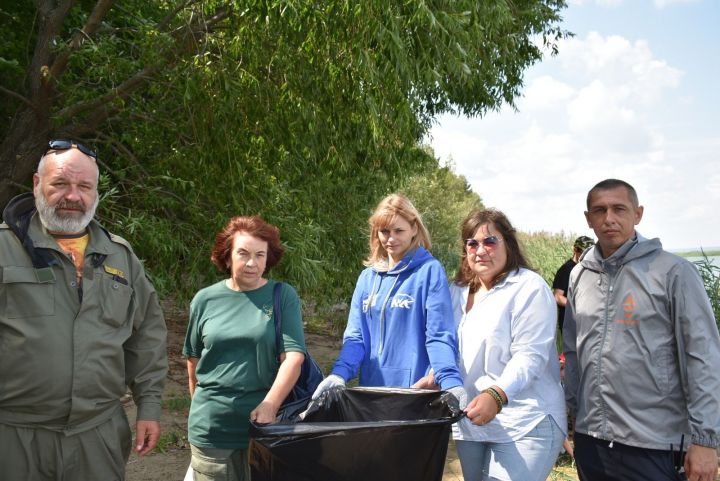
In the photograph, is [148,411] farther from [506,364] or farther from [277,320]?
[506,364]

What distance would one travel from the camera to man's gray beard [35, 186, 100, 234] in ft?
9.18

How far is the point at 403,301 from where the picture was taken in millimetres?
3039

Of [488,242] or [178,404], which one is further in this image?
[178,404]

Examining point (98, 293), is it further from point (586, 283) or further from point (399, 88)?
point (399, 88)

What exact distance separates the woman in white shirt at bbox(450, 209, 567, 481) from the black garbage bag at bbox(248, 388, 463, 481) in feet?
0.63

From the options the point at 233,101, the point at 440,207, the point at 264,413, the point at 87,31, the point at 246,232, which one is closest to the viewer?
the point at 264,413

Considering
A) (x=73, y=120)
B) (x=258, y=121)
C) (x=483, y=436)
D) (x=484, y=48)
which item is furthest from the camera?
(x=484, y=48)

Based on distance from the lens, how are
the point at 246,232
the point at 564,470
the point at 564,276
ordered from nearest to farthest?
the point at 246,232 → the point at 564,470 → the point at 564,276

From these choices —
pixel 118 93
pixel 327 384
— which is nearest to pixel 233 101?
pixel 118 93

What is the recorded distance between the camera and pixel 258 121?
639 cm

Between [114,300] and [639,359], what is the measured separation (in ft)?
7.02

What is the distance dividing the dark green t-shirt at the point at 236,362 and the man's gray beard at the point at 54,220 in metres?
0.67

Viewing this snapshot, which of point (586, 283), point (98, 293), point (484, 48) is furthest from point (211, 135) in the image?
point (484, 48)

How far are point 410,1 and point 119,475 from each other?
4.23 metres
